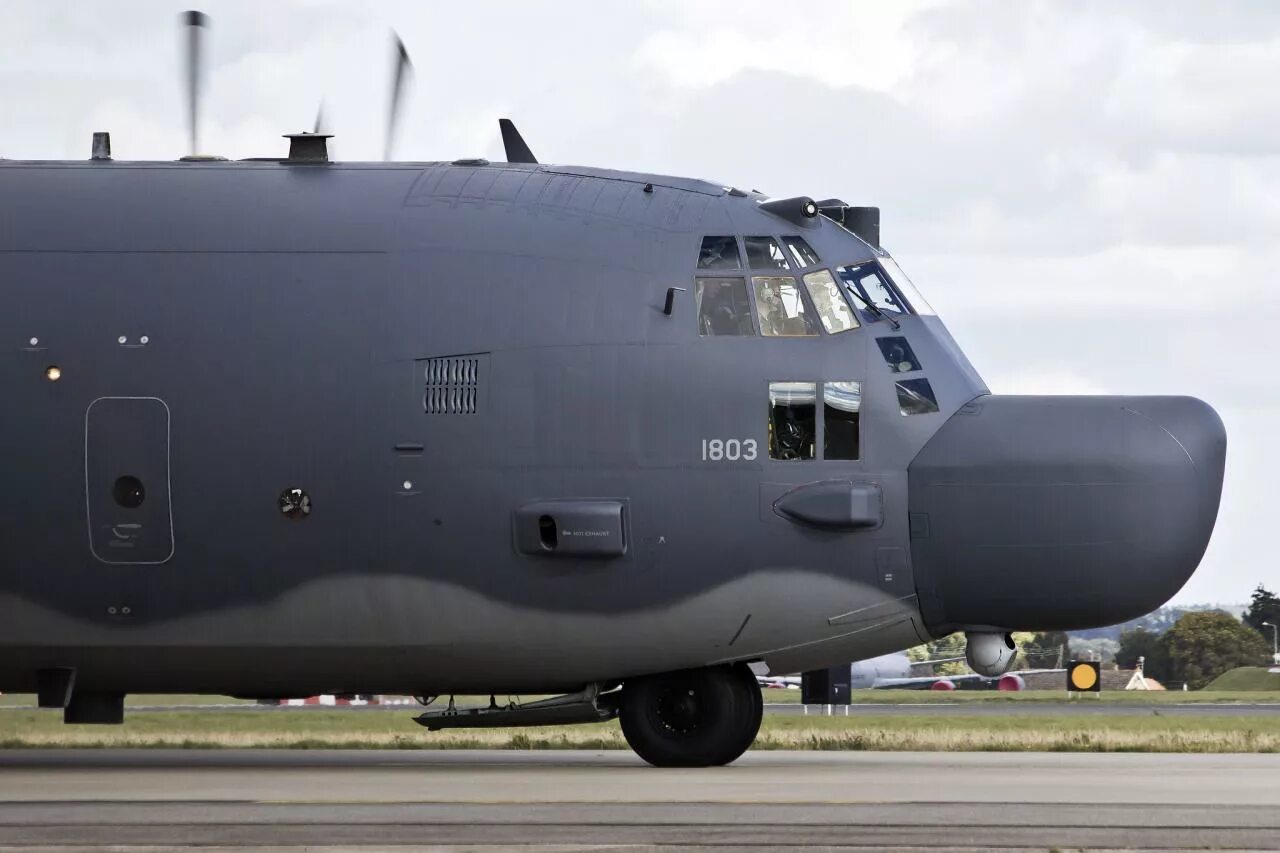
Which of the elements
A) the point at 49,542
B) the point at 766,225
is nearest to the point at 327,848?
the point at 49,542

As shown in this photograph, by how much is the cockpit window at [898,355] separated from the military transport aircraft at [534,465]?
1.2 inches

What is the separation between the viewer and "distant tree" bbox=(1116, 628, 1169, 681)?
390 ft

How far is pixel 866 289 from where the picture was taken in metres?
20.5

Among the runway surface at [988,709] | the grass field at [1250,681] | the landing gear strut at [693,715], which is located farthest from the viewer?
the grass field at [1250,681]

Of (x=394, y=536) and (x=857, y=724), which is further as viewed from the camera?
(x=857, y=724)

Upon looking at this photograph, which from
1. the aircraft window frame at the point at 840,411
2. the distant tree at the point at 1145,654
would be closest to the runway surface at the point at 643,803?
the aircraft window frame at the point at 840,411

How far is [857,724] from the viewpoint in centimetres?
3688

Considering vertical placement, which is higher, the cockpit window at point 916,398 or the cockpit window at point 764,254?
the cockpit window at point 764,254

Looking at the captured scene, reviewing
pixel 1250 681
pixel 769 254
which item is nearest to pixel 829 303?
pixel 769 254

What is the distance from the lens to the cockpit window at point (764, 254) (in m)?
20.2

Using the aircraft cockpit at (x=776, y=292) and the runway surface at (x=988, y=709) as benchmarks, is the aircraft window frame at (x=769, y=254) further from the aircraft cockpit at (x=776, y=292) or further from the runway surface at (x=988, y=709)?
the runway surface at (x=988, y=709)

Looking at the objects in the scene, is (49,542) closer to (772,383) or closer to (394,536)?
(394,536)

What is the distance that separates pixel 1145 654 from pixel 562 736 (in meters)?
105

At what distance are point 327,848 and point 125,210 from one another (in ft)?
33.9
